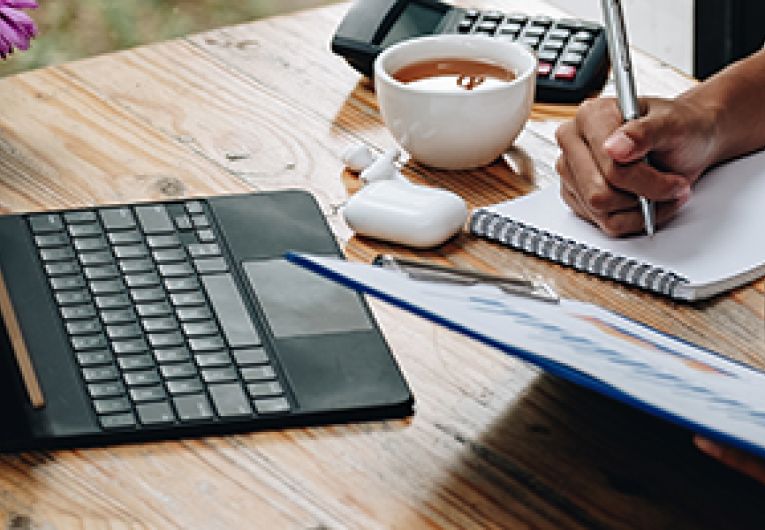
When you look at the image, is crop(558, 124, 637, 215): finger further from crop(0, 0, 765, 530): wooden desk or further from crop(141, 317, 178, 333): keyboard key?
crop(141, 317, 178, 333): keyboard key

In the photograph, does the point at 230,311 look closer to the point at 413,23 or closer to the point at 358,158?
the point at 358,158

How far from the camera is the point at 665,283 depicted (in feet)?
3.39

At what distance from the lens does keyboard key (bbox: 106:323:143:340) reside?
37.9 inches

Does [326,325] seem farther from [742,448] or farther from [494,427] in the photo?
[742,448]

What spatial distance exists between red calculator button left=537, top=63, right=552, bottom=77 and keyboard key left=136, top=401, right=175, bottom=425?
1.91 feet

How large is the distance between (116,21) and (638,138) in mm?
2631

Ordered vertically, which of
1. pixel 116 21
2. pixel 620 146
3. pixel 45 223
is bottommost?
pixel 116 21

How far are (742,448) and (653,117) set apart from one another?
1.57 ft

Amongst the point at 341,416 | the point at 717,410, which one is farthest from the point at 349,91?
the point at 717,410

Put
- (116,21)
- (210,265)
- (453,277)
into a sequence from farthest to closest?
1. (116,21)
2. (210,265)
3. (453,277)

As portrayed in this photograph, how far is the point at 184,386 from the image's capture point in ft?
3.00

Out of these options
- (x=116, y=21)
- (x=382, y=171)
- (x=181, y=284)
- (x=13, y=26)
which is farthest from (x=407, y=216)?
(x=116, y=21)

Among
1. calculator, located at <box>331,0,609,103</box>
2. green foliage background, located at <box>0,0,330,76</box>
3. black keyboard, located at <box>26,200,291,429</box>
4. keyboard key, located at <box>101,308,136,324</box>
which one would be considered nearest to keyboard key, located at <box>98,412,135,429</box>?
black keyboard, located at <box>26,200,291,429</box>

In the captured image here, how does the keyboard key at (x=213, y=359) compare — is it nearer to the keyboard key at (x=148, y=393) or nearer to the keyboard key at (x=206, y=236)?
the keyboard key at (x=148, y=393)
